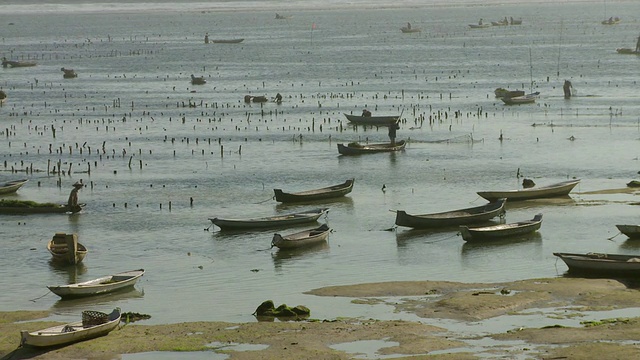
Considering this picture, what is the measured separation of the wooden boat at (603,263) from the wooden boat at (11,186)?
29686 mm

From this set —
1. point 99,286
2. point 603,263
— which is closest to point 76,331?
point 99,286

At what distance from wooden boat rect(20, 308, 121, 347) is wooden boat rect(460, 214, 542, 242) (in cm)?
A: 1658

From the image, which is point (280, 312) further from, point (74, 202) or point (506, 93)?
point (506, 93)

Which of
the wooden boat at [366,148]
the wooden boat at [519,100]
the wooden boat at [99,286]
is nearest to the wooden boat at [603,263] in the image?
the wooden boat at [99,286]

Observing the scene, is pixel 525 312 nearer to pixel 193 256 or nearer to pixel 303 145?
pixel 193 256

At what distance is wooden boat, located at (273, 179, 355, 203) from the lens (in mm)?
57812

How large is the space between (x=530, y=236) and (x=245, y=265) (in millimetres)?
11601

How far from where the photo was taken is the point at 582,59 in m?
135

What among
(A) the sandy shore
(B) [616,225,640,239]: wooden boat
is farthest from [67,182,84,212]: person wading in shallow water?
(B) [616,225,640,239]: wooden boat

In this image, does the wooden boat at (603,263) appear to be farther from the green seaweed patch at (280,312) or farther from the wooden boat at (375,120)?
the wooden boat at (375,120)

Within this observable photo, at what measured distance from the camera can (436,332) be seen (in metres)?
36.0

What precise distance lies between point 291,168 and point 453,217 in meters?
18.3

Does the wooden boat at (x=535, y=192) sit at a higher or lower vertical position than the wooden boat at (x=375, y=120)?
lower

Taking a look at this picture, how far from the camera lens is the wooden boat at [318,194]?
5781 centimetres
